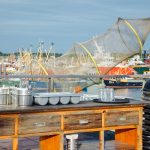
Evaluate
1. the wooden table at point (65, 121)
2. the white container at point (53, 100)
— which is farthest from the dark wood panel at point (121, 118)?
the white container at point (53, 100)

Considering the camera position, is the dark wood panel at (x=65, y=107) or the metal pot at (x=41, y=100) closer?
the dark wood panel at (x=65, y=107)

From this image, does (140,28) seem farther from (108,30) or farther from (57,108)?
(57,108)

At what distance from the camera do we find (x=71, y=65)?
2302 centimetres

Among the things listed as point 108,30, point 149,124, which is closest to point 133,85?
point 108,30

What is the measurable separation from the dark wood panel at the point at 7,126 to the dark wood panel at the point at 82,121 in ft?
2.25

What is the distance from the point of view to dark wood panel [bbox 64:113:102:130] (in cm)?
505

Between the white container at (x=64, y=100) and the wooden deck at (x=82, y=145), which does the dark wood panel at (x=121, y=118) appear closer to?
the wooden deck at (x=82, y=145)

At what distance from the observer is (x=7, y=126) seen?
465cm

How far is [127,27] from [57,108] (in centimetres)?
1850

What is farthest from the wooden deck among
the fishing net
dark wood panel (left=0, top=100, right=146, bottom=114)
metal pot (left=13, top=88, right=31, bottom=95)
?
the fishing net

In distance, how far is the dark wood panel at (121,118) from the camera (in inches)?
209

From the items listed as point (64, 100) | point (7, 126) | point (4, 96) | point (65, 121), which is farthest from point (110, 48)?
point (7, 126)

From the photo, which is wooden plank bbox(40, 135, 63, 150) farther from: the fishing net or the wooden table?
the fishing net

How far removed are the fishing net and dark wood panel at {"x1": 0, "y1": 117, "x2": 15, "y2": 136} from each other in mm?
17359
